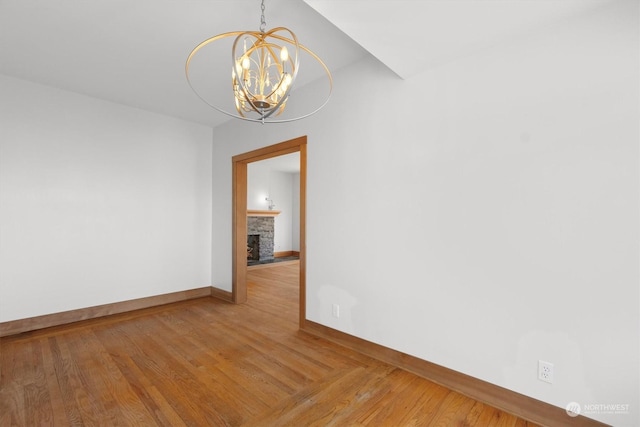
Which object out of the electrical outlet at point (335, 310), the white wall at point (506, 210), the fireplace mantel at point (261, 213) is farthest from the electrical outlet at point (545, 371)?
the fireplace mantel at point (261, 213)

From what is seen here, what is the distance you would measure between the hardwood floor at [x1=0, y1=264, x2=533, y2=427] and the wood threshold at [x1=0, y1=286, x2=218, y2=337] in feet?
0.41

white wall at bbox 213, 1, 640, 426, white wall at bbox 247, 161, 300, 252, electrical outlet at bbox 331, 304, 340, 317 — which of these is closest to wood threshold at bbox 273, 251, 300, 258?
white wall at bbox 247, 161, 300, 252

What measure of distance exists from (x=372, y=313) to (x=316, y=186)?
54.0 inches

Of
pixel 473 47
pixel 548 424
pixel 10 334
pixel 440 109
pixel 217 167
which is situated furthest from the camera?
pixel 217 167

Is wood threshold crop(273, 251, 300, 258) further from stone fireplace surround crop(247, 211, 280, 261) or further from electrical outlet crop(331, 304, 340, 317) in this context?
electrical outlet crop(331, 304, 340, 317)

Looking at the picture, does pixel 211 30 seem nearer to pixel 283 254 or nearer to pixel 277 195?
pixel 277 195

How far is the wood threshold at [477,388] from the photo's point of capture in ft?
5.54

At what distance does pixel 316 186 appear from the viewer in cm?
302

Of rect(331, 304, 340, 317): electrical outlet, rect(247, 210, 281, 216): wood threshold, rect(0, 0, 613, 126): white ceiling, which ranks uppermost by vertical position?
rect(0, 0, 613, 126): white ceiling

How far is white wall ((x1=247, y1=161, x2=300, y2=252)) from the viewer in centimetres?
809

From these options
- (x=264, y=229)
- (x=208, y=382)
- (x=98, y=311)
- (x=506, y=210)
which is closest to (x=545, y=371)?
(x=506, y=210)

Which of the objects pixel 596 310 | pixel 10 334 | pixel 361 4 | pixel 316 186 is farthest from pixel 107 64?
pixel 596 310

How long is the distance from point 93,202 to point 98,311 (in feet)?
4.47

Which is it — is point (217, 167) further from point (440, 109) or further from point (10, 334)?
point (440, 109)
